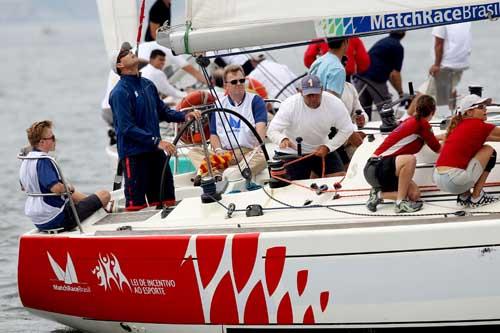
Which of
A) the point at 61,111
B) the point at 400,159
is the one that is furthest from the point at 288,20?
the point at 61,111

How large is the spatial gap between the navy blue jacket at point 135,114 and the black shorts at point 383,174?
5.81 ft

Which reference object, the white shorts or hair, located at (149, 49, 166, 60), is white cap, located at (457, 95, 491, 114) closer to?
the white shorts

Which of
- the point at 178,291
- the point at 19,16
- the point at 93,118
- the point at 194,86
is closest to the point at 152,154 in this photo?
the point at 178,291

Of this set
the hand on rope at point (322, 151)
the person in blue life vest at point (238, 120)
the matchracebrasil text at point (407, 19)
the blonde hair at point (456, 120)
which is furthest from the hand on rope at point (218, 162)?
the blonde hair at point (456, 120)

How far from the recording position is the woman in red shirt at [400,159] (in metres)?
8.35

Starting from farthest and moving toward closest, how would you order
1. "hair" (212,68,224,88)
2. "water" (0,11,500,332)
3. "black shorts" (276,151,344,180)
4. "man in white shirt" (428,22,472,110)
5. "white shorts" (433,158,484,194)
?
"hair" (212,68,224,88), "man in white shirt" (428,22,472,110), "water" (0,11,500,332), "black shorts" (276,151,344,180), "white shorts" (433,158,484,194)

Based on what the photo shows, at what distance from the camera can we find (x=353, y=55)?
1349 cm

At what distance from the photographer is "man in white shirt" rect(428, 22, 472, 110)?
1467cm

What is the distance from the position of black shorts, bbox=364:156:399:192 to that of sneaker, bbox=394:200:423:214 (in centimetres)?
15

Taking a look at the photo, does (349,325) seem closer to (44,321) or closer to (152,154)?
(152,154)

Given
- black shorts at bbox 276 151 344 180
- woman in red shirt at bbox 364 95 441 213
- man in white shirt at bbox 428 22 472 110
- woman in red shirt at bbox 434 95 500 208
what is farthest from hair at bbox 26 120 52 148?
man in white shirt at bbox 428 22 472 110

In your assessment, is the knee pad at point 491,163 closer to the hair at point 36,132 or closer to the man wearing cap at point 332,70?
Result: the man wearing cap at point 332,70

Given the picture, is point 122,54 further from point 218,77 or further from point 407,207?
point 218,77

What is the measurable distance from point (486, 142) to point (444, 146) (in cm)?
48
